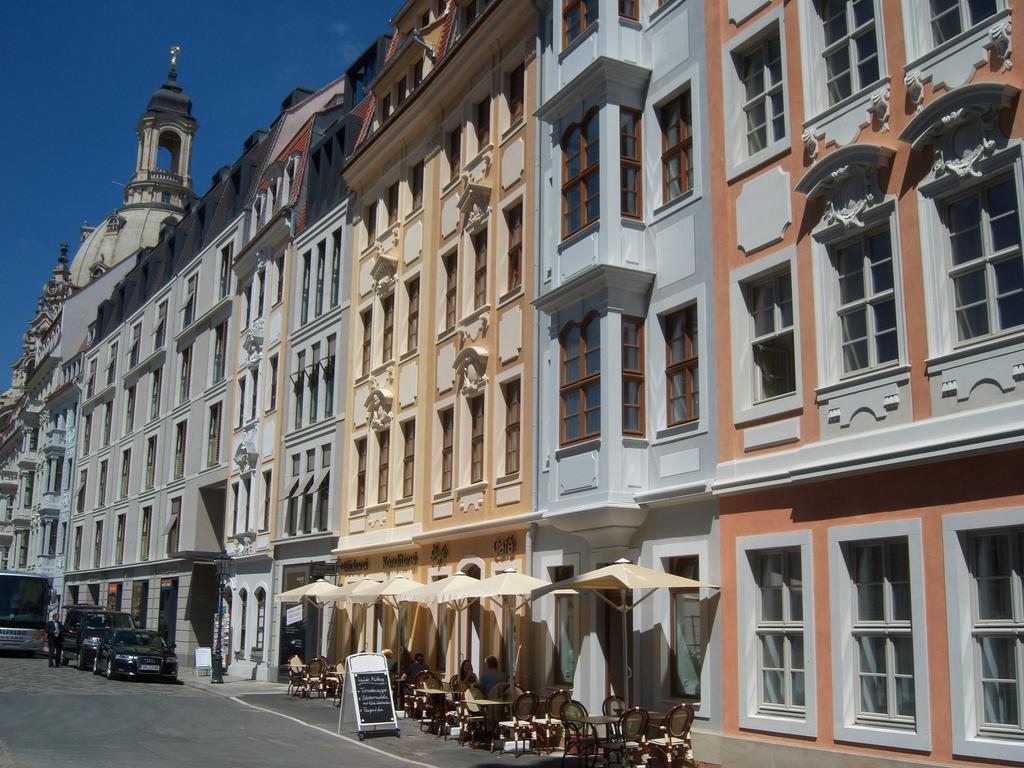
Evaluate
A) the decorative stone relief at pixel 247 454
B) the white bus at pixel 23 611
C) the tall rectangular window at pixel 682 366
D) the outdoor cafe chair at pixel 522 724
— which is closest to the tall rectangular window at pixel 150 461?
the white bus at pixel 23 611

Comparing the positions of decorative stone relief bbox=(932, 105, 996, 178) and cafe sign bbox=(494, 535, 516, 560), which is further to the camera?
cafe sign bbox=(494, 535, 516, 560)

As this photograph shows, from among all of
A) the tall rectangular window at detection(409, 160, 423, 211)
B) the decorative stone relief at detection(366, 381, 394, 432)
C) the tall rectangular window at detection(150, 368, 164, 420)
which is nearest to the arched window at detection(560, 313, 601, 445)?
the decorative stone relief at detection(366, 381, 394, 432)

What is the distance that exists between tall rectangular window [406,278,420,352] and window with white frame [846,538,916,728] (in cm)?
1585

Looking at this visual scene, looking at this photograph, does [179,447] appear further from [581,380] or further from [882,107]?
[882,107]

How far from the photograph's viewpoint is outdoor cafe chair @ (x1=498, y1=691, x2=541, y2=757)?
1753 cm

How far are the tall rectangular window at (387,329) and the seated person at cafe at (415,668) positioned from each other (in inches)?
331

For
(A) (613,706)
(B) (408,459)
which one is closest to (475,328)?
(B) (408,459)

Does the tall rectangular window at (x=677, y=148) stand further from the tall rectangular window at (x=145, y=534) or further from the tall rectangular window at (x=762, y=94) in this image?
the tall rectangular window at (x=145, y=534)

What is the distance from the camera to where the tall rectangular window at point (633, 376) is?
17.6 meters

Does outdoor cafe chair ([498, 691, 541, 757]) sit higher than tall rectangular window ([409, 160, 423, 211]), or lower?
lower

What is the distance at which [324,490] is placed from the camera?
32.2 m

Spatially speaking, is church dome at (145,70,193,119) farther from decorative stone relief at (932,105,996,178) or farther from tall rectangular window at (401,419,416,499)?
decorative stone relief at (932,105,996,178)

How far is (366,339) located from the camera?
30.9m

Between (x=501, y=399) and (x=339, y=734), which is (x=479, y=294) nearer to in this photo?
(x=501, y=399)
